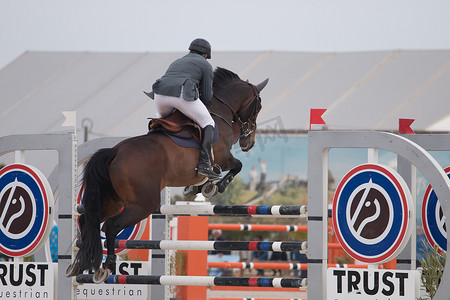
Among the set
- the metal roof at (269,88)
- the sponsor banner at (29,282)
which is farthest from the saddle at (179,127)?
the metal roof at (269,88)

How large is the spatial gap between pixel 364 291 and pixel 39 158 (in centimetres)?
779

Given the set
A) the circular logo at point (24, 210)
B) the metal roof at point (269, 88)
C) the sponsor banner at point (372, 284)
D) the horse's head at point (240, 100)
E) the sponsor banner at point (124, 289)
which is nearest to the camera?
the sponsor banner at point (372, 284)

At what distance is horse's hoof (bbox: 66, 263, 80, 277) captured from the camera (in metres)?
4.10

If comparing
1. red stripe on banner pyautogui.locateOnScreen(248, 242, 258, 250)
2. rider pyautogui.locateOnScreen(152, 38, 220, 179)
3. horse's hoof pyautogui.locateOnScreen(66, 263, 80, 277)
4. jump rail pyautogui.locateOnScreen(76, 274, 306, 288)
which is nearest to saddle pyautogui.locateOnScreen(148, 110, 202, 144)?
rider pyautogui.locateOnScreen(152, 38, 220, 179)

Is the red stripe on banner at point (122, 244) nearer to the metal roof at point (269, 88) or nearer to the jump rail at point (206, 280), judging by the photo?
the jump rail at point (206, 280)

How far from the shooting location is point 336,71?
503 inches

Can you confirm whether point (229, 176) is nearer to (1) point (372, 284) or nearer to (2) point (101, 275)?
(2) point (101, 275)

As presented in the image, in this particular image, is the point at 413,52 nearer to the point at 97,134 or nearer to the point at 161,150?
the point at 97,134

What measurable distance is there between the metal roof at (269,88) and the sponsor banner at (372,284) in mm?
7037

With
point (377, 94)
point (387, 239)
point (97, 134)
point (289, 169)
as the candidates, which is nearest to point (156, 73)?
point (97, 134)

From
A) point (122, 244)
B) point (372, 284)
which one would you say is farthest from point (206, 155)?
point (372, 284)

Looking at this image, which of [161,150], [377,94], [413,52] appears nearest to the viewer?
[161,150]

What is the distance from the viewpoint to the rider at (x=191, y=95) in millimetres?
4320

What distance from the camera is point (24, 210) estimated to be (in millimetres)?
4629
